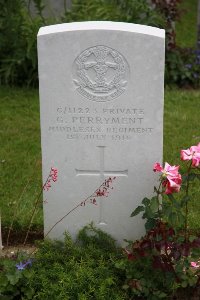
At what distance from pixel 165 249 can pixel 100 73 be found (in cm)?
114

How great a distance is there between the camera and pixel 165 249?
12.0 feet

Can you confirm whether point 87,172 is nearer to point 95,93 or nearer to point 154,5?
point 95,93

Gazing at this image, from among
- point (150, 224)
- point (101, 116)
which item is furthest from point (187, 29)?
point (150, 224)

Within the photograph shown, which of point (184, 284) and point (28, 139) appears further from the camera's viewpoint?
point (28, 139)

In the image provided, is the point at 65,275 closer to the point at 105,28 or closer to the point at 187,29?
the point at 105,28

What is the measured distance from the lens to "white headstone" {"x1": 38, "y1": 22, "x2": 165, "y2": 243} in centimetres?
385

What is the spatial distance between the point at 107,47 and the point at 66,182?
0.92 metres

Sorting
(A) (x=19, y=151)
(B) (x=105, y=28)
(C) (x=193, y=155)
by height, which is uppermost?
(B) (x=105, y=28)

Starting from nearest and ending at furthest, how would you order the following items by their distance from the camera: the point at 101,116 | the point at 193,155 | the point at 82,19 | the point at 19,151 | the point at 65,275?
the point at 193,155 → the point at 65,275 → the point at 101,116 → the point at 19,151 → the point at 82,19

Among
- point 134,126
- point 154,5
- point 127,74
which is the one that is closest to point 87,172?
point 134,126

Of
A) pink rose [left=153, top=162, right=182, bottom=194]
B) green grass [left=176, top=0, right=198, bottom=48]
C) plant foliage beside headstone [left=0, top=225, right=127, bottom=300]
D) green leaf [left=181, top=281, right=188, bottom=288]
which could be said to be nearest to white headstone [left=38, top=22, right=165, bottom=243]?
plant foliage beside headstone [left=0, top=225, right=127, bottom=300]

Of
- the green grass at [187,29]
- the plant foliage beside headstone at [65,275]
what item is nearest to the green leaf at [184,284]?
the plant foliage beside headstone at [65,275]

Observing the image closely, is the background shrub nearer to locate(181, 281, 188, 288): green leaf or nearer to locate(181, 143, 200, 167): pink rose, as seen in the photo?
locate(181, 143, 200, 167): pink rose

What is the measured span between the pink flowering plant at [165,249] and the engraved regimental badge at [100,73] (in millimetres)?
574
